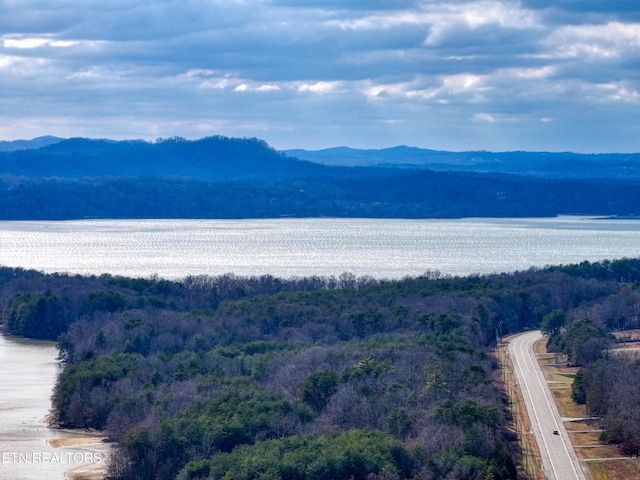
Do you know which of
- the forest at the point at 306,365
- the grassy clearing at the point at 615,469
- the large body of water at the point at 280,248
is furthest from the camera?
the large body of water at the point at 280,248

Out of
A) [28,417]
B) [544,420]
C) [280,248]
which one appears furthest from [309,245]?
[544,420]

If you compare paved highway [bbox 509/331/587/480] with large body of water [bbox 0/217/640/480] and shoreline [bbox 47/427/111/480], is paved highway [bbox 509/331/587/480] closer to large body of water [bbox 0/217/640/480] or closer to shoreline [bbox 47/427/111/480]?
A: shoreline [bbox 47/427/111/480]

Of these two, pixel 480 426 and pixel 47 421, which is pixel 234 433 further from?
pixel 47 421

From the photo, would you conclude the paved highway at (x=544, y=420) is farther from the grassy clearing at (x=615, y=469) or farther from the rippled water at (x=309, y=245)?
the rippled water at (x=309, y=245)

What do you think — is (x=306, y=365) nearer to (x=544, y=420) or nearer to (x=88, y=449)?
(x=544, y=420)

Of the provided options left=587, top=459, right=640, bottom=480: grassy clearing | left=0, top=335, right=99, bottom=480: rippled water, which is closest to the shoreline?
left=0, top=335, right=99, bottom=480: rippled water

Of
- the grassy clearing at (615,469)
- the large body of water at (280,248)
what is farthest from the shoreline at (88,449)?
the grassy clearing at (615,469)

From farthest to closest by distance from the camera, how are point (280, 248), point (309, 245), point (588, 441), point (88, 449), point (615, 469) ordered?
point (309, 245)
point (280, 248)
point (588, 441)
point (88, 449)
point (615, 469)
